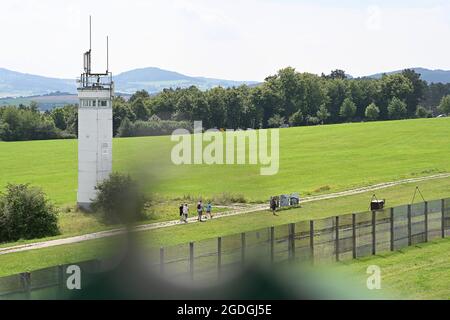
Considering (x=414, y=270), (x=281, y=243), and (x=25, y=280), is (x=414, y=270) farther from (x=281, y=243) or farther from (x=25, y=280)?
(x=25, y=280)

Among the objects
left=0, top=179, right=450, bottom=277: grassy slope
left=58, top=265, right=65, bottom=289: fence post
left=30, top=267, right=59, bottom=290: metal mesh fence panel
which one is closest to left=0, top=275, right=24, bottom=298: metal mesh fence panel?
left=30, top=267, right=59, bottom=290: metal mesh fence panel

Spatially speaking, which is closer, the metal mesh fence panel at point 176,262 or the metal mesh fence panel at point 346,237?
the metal mesh fence panel at point 176,262

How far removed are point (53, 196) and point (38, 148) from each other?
4577 cm

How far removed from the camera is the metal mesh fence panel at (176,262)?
47.7 ft

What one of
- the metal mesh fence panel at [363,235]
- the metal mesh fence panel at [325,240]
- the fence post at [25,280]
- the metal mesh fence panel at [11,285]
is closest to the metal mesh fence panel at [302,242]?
the metal mesh fence panel at [325,240]

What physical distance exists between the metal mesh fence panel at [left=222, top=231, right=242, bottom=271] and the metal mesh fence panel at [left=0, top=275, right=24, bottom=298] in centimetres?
475

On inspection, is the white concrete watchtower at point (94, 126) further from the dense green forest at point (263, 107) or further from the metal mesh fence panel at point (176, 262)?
the dense green forest at point (263, 107)

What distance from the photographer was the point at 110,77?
52.2m

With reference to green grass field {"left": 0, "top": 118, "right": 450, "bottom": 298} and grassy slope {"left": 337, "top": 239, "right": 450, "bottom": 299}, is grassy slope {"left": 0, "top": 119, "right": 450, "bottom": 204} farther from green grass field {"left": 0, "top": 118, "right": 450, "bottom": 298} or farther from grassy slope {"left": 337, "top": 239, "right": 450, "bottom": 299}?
grassy slope {"left": 337, "top": 239, "right": 450, "bottom": 299}

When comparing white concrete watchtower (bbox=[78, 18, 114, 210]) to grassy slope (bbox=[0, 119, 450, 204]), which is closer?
white concrete watchtower (bbox=[78, 18, 114, 210])

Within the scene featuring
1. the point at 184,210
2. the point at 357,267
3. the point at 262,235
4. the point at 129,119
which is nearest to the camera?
the point at 262,235

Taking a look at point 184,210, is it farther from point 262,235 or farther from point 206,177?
point 206,177

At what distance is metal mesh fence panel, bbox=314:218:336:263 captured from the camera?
22936mm
